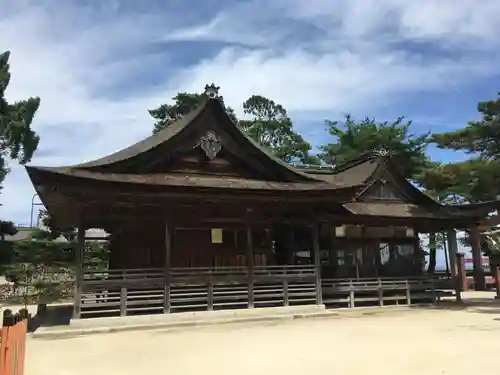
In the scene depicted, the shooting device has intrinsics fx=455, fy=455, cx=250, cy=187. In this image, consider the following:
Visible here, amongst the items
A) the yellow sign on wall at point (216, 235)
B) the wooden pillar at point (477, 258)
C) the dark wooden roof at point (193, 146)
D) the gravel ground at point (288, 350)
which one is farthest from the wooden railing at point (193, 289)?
the wooden pillar at point (477, 258)

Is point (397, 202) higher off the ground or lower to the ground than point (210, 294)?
higher

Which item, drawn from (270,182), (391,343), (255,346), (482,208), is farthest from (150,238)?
(482,208)

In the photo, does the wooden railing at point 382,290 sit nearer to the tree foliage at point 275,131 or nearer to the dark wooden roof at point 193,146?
the dark wooden roof at point 193,146

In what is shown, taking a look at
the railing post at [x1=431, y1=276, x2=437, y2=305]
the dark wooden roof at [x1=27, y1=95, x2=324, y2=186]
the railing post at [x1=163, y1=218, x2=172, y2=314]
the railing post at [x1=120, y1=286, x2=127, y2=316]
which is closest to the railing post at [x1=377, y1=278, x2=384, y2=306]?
the railing post at [x1=431, y1=276, x2=437, y2=305]

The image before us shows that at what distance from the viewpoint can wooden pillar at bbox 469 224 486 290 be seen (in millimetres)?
23673

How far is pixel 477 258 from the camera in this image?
26328 millimetres

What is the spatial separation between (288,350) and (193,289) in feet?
19.8

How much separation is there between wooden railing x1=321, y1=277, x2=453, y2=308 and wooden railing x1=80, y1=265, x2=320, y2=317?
1452mm

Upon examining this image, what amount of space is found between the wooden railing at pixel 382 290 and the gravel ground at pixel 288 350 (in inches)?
144

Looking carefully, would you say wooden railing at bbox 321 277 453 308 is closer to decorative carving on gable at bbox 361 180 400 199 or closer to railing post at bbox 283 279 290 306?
railing post at bbox 283 279 290 306

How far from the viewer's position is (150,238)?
627 inches

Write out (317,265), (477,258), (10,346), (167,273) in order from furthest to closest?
(477,258) < (317,265) < (167,273) < (10,346)

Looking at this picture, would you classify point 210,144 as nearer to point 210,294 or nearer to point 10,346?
point 210,294

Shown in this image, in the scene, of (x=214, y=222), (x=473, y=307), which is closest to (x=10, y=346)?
(x=214, y=222)
